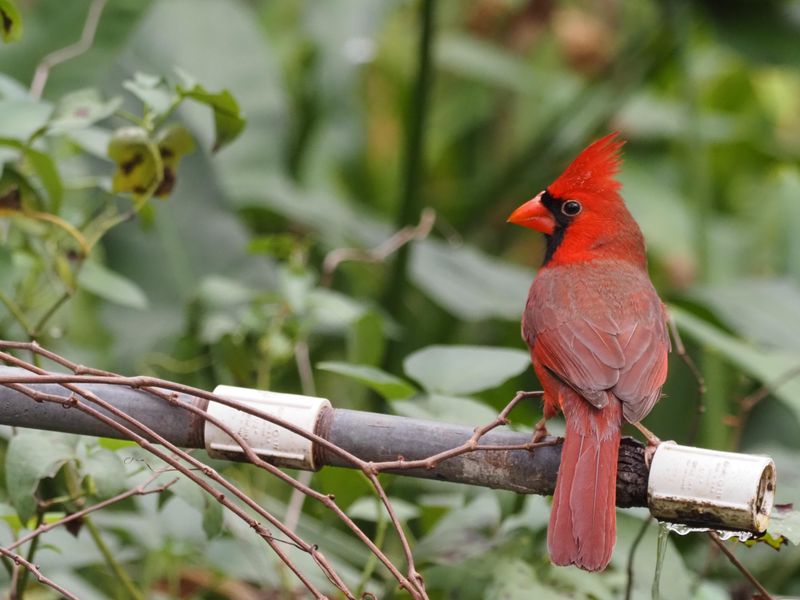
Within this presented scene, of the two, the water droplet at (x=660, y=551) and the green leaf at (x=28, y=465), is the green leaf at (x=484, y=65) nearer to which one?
the water droplet at (x=660, y=551)

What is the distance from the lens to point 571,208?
2.14 m

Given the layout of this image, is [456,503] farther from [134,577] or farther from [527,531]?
[134,577]

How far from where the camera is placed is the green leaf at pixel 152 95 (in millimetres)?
1622

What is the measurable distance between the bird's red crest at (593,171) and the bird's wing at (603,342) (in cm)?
22

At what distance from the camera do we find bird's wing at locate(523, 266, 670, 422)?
165 centimetres

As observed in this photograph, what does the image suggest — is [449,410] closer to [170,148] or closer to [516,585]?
[516,585]

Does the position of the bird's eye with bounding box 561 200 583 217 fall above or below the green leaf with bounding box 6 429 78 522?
above

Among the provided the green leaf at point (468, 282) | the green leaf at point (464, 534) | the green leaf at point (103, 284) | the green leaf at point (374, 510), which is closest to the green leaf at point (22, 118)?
the green leaf at point (103, 284)

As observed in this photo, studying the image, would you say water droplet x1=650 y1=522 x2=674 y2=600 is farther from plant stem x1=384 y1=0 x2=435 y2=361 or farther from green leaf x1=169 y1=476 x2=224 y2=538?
plant stem x1=384 y1=0 x2=435 y2=361

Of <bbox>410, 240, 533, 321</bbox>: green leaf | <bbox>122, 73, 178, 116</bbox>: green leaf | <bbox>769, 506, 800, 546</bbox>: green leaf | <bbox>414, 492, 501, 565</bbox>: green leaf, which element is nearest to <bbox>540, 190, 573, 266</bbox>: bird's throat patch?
<bbox>414, 492, 501, 565</bbox>: green leaf

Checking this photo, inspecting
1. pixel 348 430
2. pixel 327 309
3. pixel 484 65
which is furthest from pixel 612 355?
pixel 484 65

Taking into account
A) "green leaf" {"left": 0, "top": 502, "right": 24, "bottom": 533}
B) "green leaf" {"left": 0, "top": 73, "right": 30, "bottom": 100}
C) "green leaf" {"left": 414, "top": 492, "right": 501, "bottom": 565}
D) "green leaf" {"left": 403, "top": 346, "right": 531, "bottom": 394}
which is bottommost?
"green leaf" {"left": 414, "top": 492, "right": 501, "bottom": 565}

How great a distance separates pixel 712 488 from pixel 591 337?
24.0 inches

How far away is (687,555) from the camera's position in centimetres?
306
